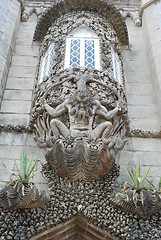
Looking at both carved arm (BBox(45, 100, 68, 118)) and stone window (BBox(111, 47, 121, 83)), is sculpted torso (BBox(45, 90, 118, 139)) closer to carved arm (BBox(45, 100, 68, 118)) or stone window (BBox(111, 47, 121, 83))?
carved arm (BBox(45, 100, 68, 118))

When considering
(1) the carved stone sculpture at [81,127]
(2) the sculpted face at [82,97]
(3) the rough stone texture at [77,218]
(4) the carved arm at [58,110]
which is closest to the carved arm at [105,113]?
(1) the carved stone sculpture at [81,127]

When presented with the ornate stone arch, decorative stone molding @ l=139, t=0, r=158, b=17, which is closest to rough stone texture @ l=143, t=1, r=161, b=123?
decorative stone molding @ l=139, t=0, r=158, b=17

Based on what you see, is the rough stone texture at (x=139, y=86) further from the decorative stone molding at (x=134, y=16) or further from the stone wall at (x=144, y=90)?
the decorative stone molding at (x=134, y=16)

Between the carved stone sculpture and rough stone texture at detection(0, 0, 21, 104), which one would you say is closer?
the carved stone sculpture

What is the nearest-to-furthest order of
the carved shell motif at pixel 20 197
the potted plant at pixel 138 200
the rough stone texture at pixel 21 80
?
1. the carved shell motif at pixel 20 197
2. the potted plant at pixel 138 200
3. the rough stone texture at pixel 21 80

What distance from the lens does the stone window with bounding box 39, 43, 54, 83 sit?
30.3 ft

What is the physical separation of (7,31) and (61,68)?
311 centimetres

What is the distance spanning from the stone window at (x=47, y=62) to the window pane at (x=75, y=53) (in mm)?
639

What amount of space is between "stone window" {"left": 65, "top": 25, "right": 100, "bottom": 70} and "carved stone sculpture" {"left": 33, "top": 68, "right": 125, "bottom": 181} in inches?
36.6

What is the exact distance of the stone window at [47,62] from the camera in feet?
30.3

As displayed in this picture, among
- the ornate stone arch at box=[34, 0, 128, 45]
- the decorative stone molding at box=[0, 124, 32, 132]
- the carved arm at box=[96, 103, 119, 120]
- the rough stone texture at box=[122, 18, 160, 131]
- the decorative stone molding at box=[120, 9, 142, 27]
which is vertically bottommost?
the decorative stone molding at box=[0, 124, 32, 132]

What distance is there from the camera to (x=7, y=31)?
10.7 m

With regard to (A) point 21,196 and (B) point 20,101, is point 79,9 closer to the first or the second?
(B) point 20,101

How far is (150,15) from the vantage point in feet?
39.1
